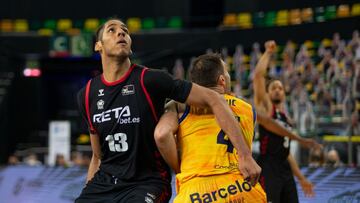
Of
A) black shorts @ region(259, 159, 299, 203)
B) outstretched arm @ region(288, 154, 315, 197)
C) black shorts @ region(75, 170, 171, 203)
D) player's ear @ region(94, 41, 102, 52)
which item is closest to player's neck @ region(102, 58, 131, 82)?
player's ear @ region(94, 41, 102, 52)

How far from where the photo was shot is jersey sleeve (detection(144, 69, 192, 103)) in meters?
4.26

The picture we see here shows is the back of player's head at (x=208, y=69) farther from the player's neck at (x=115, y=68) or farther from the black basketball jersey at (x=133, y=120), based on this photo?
the player's neck at (x=115, y=68)

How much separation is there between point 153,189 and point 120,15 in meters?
24.7

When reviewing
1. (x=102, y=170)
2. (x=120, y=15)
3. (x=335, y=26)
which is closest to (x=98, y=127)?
(x=102, y=170)

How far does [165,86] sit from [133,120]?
1.01 feet

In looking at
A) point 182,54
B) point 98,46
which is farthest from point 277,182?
point 182,54

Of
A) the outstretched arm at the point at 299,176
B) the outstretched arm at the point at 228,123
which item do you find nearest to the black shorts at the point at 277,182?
the outstretched arm at the point at 299,176

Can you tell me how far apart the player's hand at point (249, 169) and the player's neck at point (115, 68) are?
1.11 m

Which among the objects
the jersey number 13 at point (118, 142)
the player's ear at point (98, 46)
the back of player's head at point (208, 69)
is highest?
the player's ear at point (98, 46)

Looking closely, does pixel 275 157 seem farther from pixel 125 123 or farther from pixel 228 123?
pixel 228 123

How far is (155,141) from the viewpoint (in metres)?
4.36

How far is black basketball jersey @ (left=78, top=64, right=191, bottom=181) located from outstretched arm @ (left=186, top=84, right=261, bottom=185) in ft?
0.90

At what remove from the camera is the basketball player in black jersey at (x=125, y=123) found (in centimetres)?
448

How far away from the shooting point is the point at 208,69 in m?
4.27
